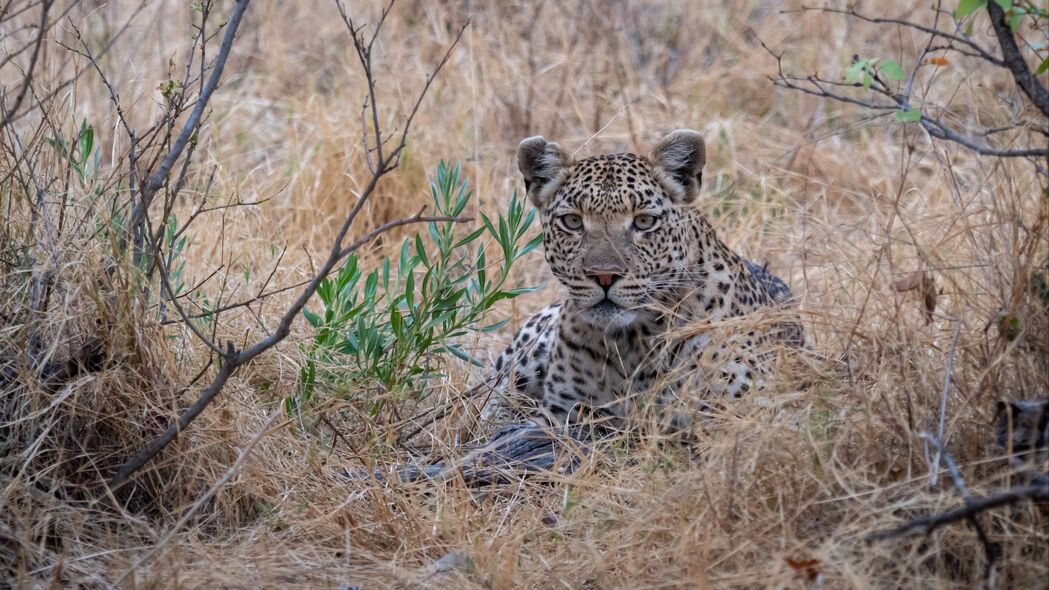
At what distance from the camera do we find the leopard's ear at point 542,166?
19.9 feet

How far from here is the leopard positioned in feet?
18.6

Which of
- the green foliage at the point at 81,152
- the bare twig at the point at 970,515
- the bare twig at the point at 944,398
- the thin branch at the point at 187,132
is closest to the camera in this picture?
the bare twig at the point at 970,515

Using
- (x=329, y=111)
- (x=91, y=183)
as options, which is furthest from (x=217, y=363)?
(x=329, y=111)

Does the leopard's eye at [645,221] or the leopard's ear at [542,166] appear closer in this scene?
the leopard's eye at [645,221]

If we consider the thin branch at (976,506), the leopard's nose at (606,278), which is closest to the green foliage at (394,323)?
the leopard's nose at (606,278)

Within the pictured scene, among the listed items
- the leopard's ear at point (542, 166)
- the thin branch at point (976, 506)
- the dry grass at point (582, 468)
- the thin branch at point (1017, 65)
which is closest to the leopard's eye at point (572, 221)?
the leopard's ear at point (542, 166)

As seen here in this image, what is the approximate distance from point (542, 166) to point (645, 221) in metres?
0.64

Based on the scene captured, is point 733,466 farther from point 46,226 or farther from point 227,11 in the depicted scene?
point 227,11

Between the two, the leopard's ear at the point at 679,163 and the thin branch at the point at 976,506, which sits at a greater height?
the leopard's ear at the point at 679,163

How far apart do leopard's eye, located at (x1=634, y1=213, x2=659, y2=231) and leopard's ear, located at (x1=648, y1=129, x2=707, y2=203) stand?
0.21 metres

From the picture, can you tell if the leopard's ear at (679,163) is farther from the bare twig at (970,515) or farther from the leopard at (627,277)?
the bare twig at (970,515)

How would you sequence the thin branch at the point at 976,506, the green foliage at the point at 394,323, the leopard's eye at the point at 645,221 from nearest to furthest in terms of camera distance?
the thin branch at the point at 976,506 < the green foliage at the point at 394,323 < the leopard's eye at the point at 645,221

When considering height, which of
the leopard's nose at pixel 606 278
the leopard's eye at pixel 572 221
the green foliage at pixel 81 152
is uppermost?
the green foliage at pixel 81 152

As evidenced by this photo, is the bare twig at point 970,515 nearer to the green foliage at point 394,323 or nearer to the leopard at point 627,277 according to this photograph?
the leopard at point 627,277
